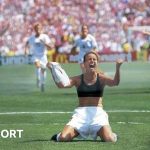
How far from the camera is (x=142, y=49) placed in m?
37.0

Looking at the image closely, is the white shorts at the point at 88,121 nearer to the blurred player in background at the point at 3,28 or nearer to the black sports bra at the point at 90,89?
the black sports bra at the point at 90,89

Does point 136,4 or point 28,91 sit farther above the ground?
point 136,4

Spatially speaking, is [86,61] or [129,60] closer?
[86,61]

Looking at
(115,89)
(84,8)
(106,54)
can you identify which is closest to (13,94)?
(115,89)

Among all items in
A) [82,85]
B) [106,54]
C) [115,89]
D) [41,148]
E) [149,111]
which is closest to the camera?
[41,148]

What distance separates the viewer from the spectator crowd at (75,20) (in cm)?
3716

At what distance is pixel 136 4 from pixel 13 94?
20.8m

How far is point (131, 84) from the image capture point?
2300 cm

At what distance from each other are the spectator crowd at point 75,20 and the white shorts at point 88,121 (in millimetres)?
26118

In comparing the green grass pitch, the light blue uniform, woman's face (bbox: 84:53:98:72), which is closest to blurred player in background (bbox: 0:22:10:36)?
the green grass pitch

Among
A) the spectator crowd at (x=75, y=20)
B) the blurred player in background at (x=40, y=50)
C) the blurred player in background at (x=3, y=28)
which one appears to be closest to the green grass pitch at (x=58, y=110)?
the blurred player in background at (x=40, y=50)

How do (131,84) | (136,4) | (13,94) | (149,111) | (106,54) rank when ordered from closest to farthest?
(149,111)
(13,94)
(131,84)
(106,54)
(136,4)

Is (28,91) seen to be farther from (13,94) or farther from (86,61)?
(86,61)

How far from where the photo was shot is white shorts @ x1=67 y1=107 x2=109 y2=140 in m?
10.5
